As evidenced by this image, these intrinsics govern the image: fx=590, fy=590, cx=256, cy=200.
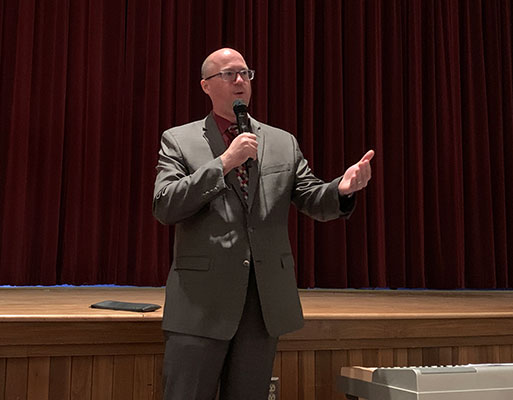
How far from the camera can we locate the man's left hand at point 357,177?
1307mm

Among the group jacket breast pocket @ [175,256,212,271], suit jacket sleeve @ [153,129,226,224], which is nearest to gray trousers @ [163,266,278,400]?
jacket breast pocket @ [175,256,212,271]

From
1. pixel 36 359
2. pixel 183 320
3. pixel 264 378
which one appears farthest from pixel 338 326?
pixel 36 359

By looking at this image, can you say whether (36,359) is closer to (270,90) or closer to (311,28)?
→ (270,90)

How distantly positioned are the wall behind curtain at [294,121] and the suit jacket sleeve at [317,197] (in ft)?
5.74

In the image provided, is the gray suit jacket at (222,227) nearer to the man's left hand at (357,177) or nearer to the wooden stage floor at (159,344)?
the man's left hand at (357,177)

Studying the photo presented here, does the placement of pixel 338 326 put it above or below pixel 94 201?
below

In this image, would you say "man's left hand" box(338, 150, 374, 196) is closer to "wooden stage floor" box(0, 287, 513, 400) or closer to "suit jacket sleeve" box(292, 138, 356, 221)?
"suit jacket sleeve" box(292, 138, 356, 221)

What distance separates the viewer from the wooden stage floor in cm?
173

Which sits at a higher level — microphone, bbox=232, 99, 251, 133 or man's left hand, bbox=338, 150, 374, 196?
microphone, bbox=232, 99, 251, 133

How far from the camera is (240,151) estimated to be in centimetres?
125

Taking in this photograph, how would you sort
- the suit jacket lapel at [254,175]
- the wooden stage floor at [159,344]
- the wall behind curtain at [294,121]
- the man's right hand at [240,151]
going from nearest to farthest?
1. the man's right hand at [240,151]
2. the suit jacket lapel at [254,175]
3. the wooden stage floor at [159,344]
4. the wall behind curtain at [294,121]

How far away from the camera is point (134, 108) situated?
126 inches

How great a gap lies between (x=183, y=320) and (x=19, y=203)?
1969 millimetres

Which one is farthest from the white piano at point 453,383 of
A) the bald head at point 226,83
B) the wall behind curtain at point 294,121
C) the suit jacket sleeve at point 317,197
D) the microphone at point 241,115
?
the wall behind curtain at point 294,121
